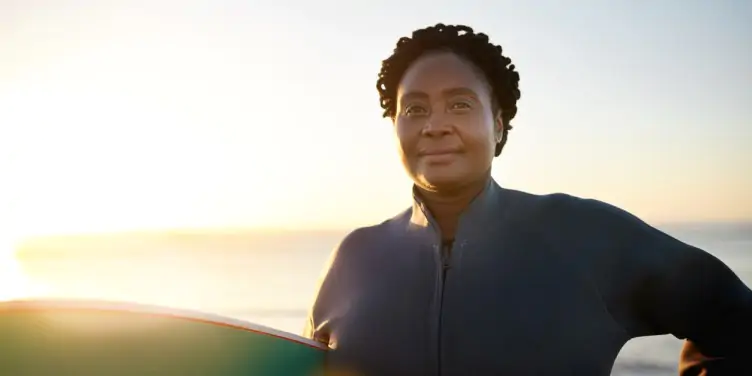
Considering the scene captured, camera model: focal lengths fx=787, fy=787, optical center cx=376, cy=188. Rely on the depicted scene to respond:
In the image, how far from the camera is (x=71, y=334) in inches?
65.3

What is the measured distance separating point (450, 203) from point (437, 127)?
215 mm

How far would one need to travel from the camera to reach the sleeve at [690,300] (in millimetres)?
1684

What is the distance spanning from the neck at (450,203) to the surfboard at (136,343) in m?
0.45

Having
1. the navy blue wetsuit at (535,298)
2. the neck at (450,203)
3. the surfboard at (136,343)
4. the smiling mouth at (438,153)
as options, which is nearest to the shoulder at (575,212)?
the navy blue wetsuit at (535,298)

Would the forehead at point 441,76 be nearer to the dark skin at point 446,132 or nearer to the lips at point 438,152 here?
the dark skin at point 446,132

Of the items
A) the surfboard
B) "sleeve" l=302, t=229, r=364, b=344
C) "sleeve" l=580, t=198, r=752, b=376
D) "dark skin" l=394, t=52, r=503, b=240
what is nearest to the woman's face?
"dark skin" l=394, t=52, r=503, b=240

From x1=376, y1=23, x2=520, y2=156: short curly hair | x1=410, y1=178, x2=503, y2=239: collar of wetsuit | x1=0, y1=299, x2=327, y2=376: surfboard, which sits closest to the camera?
x1=0, y1=299, x2=327, y2=376: surfboard

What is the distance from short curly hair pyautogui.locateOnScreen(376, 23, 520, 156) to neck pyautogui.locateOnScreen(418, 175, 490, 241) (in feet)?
0.69

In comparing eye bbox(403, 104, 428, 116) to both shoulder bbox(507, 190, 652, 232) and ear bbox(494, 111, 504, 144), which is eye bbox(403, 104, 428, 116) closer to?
→ ear bbox(494, 111, 504, 144)

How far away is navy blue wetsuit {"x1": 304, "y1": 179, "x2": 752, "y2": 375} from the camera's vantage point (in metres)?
1.72

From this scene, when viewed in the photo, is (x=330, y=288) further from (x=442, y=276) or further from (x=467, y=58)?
(x=467, y=58)

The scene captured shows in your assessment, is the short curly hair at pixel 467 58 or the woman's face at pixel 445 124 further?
the short curly hair at pixel 467 58

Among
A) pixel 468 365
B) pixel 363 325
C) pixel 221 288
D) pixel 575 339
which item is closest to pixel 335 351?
pixel 363 325

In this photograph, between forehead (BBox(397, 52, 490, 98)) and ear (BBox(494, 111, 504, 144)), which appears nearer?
forehead (BBox(397, 52, 490, 98))
